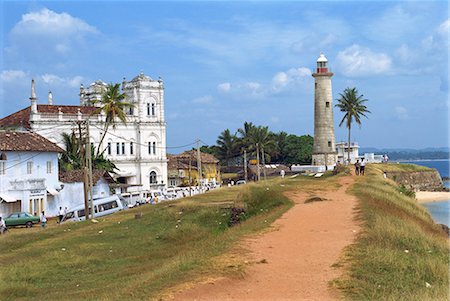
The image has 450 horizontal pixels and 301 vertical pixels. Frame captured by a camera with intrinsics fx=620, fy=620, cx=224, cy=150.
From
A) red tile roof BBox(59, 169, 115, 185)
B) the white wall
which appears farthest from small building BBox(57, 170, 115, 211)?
the white wall

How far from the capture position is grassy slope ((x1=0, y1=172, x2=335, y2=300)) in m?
13.3

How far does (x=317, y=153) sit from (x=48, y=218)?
110ft

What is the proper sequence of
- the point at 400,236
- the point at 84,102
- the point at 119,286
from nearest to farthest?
the point at 119,286 → the point at 400,236 → the point at 84,102

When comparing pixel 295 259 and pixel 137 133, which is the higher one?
Result: pixel 137 133

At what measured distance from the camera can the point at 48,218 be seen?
4116 centimetres

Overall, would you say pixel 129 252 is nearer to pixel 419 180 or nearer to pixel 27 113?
pixel 27 113

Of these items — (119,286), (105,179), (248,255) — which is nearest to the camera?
(119,286)

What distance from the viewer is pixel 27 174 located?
132 ft

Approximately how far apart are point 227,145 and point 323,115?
104 ft

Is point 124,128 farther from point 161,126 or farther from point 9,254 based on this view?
point 9,254

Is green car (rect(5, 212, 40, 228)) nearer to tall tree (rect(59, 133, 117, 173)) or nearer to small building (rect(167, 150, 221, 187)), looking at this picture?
tall tree (rect(59, 133, 117, 173))

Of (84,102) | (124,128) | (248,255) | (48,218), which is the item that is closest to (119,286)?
(248,255)

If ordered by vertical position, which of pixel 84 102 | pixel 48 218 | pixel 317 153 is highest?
pixel 84 102

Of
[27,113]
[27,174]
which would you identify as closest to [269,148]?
[27,113]
